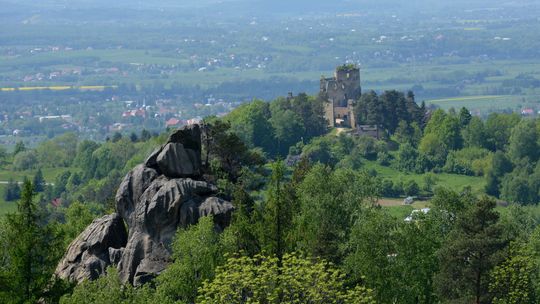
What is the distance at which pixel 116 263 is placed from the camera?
1879 inches

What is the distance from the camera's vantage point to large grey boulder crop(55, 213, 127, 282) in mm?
47312

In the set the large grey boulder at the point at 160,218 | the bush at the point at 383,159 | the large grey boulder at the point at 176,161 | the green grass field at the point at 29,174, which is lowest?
the green grass field at the point at 29,174

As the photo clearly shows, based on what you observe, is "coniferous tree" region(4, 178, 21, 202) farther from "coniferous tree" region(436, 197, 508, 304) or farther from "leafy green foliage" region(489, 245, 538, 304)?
"leafy green foliage" region(489, 245, 538, 304)

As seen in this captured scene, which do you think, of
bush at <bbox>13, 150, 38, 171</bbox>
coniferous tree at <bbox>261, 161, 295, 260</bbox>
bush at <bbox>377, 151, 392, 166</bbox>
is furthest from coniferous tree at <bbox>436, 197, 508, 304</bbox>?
bush at <bbox>13, 150, 38, 171</bbox>

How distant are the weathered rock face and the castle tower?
78935 mm

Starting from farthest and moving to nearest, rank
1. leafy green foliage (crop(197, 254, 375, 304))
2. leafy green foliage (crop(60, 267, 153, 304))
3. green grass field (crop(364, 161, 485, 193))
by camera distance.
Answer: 1. green grass field (crop(364, 161, 485, 193))
2. leafy green foliage (crop(60, 267, 153, 304))
3. leafy green foliage (crop(197, 254, 375, 304))

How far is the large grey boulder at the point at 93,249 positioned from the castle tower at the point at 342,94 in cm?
7977

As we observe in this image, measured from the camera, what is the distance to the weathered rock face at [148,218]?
47.2 m

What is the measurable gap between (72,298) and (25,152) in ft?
401

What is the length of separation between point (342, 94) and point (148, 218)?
8275cm

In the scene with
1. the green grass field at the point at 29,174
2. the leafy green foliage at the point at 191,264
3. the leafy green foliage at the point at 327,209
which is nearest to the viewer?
the leafy green foliage at the point at 191,264

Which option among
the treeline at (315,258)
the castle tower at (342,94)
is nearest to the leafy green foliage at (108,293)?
the treeline at (315,258)

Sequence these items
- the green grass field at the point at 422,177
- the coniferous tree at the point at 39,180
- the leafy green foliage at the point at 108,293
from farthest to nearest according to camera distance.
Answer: the coniferous tree at the point at 39,180 → the green grass field at the point at 422,177 → the leafy green foliage at the point at 108,293

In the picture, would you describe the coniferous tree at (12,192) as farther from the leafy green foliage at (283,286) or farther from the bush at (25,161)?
the leafy green foliage at (283,286)
